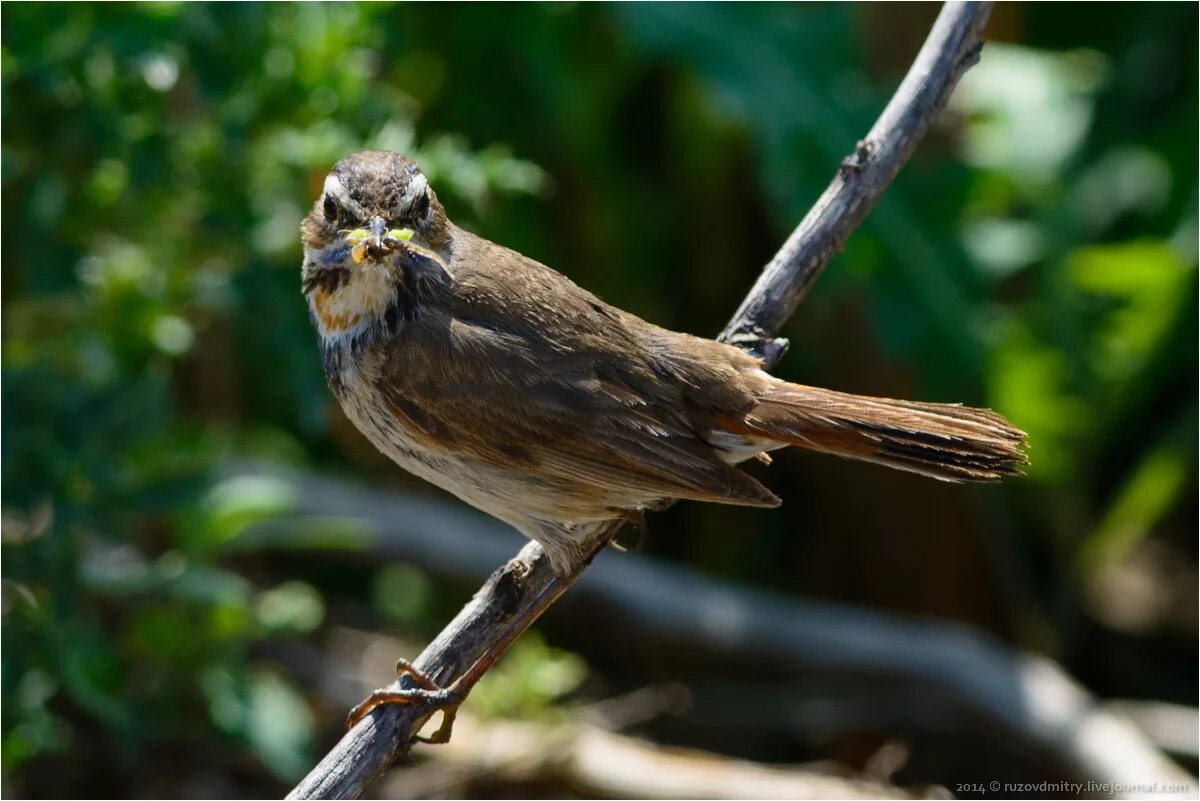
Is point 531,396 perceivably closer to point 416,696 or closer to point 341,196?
point 341,196

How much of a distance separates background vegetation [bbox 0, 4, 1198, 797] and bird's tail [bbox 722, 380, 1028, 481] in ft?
4.62

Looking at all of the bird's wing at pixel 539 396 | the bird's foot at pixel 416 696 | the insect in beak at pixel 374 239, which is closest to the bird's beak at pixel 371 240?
the insect in beak at pixel 374 239

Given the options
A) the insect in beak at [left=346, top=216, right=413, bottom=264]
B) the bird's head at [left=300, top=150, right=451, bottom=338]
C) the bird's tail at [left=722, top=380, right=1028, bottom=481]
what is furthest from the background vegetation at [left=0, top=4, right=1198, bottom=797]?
the bird's tail at [left=722, top=380, right=1028, bottom=481]

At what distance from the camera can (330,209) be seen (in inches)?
143

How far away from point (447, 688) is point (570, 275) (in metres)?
3.47

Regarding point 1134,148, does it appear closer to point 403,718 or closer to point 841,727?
point 841,727

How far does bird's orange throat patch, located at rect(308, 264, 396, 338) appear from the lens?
3.74 meters

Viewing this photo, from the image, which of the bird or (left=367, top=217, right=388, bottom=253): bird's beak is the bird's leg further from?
(left=367, top=217, right=388, bottom=253): bird's beak

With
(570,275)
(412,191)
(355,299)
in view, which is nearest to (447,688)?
(355,299)

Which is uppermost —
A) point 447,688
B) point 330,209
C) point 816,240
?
point 330,209

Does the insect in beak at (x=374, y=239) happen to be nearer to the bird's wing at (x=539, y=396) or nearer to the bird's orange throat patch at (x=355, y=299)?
the bird's orange throat patch at (x=355, y=299)

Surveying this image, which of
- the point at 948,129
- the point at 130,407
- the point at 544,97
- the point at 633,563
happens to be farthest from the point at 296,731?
the point at 948,129

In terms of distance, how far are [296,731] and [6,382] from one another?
1531 mm

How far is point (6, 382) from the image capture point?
416 centimetres
